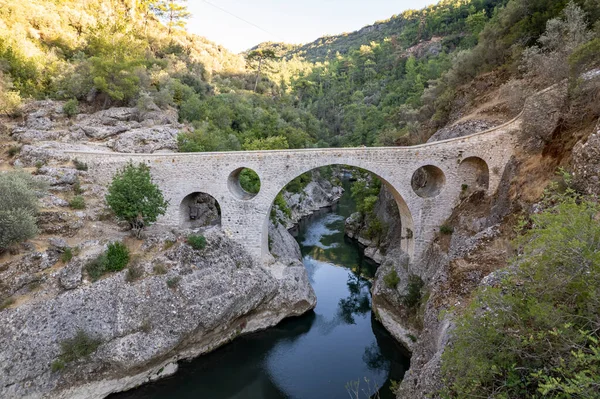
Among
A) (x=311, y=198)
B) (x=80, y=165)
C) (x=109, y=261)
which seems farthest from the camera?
→ (x=311, y=198)

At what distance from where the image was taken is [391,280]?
49.7 feet

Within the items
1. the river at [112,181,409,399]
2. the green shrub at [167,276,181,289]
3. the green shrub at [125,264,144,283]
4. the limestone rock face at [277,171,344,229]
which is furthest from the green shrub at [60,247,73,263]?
the limestone rock face at [277,171,344,229]

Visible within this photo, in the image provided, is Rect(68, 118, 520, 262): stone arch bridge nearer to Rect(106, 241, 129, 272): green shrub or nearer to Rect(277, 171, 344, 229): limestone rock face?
Rect(106, 241, 129, 272): green shrub

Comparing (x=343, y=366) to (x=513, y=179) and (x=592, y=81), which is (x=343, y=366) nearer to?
(x=513, y=179)

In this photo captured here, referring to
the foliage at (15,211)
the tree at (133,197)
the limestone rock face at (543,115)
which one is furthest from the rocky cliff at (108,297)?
the limestone rock face at (543,115)

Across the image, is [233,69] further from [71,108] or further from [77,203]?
[77,203]

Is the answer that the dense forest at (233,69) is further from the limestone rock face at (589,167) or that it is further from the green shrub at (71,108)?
the limestone rock face at (589,167)

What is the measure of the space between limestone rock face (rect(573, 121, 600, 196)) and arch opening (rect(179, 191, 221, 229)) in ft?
48.3

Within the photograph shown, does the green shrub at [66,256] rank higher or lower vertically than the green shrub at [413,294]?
higher

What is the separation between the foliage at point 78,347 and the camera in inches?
417

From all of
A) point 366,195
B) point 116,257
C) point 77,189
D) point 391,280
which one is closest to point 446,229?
point 391,280

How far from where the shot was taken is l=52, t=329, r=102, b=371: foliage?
34.8 feet

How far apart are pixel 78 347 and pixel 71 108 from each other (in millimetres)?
18407

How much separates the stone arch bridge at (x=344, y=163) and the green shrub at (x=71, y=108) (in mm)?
8983
